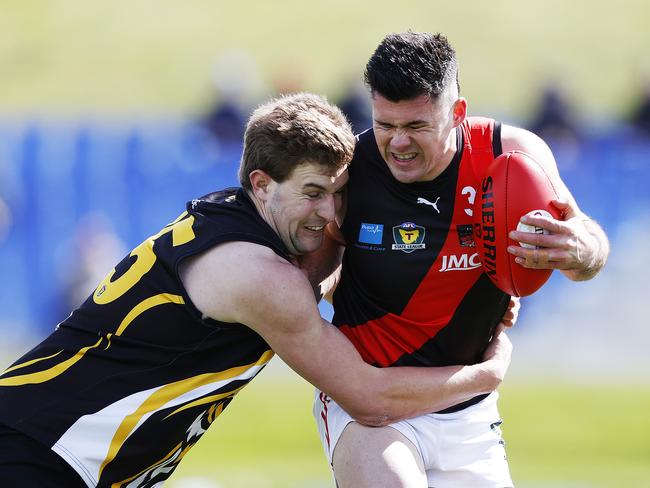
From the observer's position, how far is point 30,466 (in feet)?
12.8

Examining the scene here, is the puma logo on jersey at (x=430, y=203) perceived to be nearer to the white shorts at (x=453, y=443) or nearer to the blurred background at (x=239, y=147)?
the white shorts at (x=453, y=443)

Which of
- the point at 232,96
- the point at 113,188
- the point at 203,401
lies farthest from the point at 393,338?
the point at 232,96

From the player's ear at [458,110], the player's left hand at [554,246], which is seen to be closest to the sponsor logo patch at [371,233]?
the player's ear at [458,110]

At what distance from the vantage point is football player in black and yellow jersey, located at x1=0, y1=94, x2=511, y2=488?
3.92m

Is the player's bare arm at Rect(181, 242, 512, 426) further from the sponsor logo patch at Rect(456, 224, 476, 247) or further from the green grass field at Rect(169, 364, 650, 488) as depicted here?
the green grass field at Rect(169, 364, 650, 488)

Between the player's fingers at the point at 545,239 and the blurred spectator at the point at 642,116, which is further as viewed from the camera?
the blurred spectator at the point at 642,116

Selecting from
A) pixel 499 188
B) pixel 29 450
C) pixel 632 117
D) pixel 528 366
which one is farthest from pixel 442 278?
pixel 632 117

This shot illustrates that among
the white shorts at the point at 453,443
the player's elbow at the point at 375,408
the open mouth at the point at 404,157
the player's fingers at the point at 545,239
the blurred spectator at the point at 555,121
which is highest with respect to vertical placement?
the open mouth at the point at 404,157

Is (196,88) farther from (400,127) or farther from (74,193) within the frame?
(400,127)

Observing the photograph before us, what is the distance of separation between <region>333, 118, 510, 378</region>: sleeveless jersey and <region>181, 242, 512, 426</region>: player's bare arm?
0.23 meters

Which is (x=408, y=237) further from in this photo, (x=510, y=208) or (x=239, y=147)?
(x=239, y=147)

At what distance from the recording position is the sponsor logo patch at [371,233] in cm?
445

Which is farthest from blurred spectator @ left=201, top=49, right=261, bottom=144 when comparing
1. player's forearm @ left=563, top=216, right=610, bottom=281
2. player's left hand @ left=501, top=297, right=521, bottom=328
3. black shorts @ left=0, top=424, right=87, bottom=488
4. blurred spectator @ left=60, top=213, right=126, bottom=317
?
black shorts @ left=0, top=424, right=87, bottom=488

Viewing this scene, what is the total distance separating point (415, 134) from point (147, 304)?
4.42 ft
